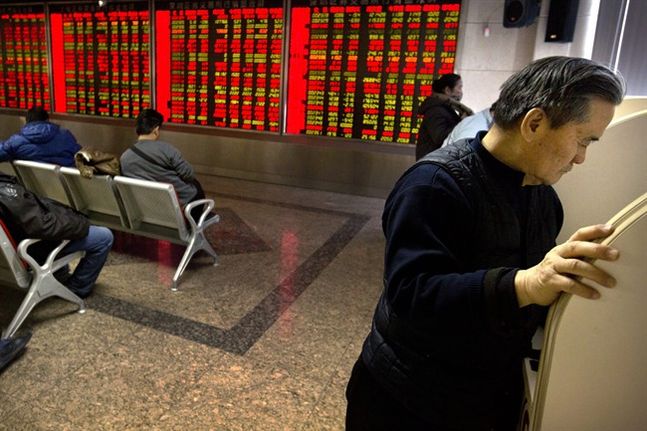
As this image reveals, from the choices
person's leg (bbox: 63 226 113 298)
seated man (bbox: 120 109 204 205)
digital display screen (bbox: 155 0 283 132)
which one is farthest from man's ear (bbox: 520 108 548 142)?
digital display screen (bbox: 155 0 283 132)

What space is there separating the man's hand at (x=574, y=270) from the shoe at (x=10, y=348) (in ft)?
8.41

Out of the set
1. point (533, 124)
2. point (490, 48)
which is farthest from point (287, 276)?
point (490, 48)

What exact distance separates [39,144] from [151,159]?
1231 mm

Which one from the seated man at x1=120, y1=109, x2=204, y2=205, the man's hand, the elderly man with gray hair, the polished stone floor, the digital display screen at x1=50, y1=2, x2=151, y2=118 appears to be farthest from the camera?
the digital display screen at x1=50, y1=2, x2=151, y2=118

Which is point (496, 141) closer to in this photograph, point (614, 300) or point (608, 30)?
point (614, 300)

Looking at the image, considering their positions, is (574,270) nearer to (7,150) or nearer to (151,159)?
(151,159)

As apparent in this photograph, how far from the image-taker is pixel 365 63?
637cm

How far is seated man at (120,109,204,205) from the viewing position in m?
3.74

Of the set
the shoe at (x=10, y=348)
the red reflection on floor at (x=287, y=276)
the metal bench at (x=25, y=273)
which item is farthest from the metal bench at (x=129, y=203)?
the shoe at (x=10, y=348)

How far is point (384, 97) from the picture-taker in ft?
20.8

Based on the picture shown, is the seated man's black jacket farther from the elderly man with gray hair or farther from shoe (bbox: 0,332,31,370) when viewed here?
the elderly man with gray hair

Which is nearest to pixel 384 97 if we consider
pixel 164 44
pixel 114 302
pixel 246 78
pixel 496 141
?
pixel 246 78

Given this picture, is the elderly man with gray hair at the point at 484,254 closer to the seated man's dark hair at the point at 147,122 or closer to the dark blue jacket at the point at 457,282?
the dark blue jacket at the point at 457,282

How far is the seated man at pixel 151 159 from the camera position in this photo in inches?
147
